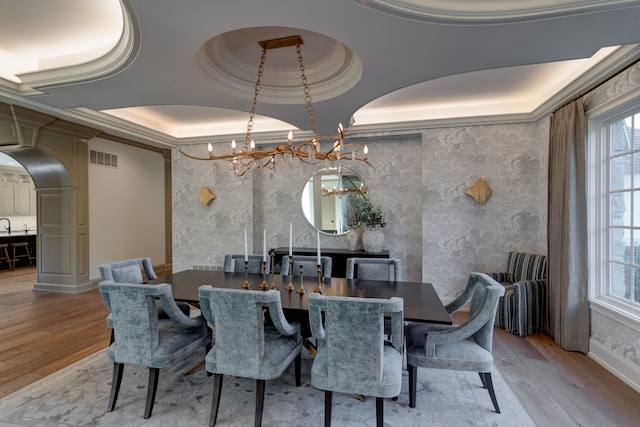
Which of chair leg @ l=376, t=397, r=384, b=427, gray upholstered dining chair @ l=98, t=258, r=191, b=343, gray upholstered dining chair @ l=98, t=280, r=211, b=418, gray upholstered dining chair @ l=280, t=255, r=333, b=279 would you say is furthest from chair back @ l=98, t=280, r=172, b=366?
chair leg @ l=376, t=397, r=384, b=427

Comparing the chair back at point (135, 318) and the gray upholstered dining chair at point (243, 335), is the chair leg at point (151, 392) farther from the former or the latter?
Answer: the gray upholstered dining chair at point (243, 335)

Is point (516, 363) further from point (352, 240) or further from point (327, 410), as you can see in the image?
point (352, 240)

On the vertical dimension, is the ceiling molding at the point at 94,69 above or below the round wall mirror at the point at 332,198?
above

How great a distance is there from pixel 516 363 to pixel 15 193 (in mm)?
11186

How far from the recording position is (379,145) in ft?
15.6

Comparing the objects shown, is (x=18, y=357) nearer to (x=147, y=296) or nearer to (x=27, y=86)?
(x=147, y=296)

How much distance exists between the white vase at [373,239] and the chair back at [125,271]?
262 centimetres

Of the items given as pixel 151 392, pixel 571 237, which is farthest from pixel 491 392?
pixel 151 392

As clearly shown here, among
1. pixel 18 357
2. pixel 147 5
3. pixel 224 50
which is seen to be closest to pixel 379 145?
pixel 224 50

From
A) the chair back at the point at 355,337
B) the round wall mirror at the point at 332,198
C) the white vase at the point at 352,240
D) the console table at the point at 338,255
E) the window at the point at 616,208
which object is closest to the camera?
the chair back at the point at 355,337

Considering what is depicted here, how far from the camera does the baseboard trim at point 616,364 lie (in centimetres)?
244

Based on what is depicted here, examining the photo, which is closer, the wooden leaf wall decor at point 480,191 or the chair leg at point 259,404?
the chair leg at point 259,404

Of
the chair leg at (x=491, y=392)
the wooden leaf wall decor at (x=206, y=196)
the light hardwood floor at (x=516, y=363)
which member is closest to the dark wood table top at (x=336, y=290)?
the chair leg at (x=491, y=392)

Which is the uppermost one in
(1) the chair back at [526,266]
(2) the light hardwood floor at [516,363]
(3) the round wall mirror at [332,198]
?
(3) the round wall mirror at [332,198]
